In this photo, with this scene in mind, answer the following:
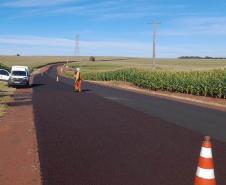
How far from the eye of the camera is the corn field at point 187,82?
3250cm

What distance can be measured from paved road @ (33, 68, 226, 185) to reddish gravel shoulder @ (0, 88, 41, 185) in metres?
0.21

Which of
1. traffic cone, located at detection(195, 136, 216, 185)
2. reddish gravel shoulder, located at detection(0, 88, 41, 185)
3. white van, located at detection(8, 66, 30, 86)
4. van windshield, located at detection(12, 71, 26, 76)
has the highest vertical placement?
traffic cone, located at detection(195, 136, 216, 185)

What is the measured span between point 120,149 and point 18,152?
2256mm

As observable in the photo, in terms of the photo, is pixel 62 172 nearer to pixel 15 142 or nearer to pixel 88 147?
pixel 88 147

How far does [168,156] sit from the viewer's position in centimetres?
1057

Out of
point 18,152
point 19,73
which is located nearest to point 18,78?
point 19,73

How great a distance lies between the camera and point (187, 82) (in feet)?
121

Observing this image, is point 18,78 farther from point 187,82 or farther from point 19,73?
point 187,82

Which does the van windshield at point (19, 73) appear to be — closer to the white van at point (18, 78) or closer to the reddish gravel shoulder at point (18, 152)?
the white van at point (18, 78)

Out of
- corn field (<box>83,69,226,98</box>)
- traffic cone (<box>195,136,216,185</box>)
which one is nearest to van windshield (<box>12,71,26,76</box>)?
corn field (<box>83,69,226,98</box>)

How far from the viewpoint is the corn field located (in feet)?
107

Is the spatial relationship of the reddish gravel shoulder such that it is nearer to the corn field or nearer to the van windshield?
the corn field

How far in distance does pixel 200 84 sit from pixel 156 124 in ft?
61.5

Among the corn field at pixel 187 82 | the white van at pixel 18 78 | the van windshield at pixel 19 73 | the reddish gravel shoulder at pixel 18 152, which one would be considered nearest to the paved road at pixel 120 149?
the reddish gravel shoulder at pixel 18 152
